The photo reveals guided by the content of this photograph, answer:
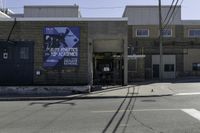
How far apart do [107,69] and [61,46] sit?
6.55m

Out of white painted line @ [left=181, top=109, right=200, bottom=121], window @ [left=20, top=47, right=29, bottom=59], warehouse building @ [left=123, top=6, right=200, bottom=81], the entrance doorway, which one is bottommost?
white painted line @ [left=181, top=109, right=200, bottom=121]

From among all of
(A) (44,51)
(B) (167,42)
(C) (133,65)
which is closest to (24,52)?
(A) (44,51)

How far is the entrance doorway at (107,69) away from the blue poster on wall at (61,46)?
503 centimetres

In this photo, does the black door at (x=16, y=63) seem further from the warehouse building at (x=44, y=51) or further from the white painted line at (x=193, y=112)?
the white painted line at (x=193, y=112)

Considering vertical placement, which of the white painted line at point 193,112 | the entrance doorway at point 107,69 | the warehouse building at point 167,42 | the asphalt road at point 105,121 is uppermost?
the warehouse building at point 167,42

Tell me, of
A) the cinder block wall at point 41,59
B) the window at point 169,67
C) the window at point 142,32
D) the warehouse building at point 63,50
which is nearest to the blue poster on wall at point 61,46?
the warehouse building at point 63,50

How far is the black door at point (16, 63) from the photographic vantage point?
29797 mm

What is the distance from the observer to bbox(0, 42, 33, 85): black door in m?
29.8

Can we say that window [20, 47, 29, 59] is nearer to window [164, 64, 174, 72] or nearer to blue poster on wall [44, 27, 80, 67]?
blue poster on wall [44, 27, 80, 67]

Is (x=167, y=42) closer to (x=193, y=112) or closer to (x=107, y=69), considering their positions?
(x=107, y=69)

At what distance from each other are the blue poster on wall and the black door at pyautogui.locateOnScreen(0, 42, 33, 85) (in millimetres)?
1302

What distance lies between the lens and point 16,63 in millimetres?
29844

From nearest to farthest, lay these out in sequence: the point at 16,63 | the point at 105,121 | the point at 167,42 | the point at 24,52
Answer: the point at 105,121, the point at 16,63, the point at 24,52, the point at 167,42

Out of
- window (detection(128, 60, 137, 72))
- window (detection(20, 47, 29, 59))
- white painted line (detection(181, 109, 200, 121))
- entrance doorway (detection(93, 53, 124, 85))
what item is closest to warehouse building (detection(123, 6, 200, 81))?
window (detection(128, 60, 137, 72))
